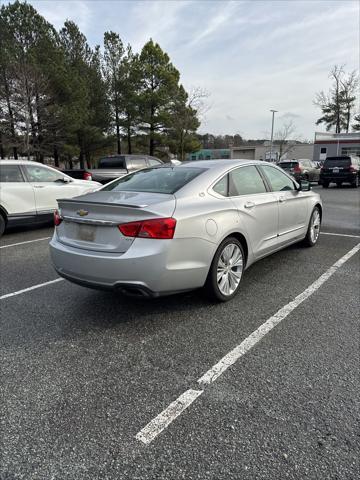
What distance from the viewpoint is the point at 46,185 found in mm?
8172

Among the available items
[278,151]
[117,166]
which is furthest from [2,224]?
[278,151]

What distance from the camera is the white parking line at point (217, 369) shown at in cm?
212

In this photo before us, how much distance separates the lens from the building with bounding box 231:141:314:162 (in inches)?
2459

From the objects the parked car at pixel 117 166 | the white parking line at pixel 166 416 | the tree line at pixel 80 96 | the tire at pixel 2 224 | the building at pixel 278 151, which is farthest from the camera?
the building at pixel 278 151

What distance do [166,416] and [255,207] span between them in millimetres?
2701

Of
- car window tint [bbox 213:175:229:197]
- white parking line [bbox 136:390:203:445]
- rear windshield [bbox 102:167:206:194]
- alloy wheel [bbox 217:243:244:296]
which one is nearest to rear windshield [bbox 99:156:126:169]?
rear windshield [bbox 102:167:206:194]

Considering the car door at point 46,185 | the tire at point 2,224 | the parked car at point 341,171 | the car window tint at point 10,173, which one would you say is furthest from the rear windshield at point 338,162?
the tire at point 2,224

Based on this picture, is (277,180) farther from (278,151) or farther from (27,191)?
(278,151)

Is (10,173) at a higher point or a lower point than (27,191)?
higher

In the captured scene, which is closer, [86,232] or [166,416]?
[166,416]

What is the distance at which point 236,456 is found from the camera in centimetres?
193

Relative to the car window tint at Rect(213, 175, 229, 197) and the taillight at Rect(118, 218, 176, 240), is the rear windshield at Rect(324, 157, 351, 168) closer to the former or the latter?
the car window tint at Rect(213, 175, 229, 197)

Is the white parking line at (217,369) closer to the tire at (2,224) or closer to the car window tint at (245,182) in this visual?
the car window tint at (245,182)

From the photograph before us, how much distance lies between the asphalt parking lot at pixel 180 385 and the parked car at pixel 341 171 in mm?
16550
